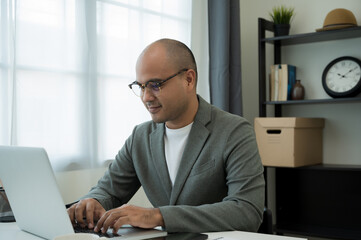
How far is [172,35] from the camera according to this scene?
9.94ft

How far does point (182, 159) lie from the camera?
160 cm

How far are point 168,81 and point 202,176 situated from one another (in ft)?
1.15

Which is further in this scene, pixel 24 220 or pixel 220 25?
pixel 220 25

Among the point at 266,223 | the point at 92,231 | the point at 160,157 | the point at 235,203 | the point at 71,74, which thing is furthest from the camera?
the point at 71,74

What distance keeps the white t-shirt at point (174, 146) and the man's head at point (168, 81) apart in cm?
3

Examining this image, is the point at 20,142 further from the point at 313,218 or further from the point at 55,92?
the point at 313,218

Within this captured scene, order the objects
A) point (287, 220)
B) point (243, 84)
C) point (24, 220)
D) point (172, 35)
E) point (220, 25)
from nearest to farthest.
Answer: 1. point (24, 220)
2. point (172, 35)
3. point (220, 25)
4. point (287, 220)
5. point (243, 84)

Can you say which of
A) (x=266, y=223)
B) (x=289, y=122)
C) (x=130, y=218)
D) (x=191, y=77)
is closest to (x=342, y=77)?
(x=289, y=122)

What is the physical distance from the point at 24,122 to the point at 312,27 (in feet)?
7.52

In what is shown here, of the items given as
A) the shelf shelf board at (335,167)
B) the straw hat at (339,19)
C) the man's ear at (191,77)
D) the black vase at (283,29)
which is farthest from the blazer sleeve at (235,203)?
the black vase at (283,29)

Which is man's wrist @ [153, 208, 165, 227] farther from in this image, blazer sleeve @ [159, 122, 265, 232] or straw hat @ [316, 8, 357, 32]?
straw hat @ [316, 8, 357, 32]

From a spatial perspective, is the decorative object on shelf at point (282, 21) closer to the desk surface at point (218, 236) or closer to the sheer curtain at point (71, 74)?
the sheer curtain at point (71, 74)

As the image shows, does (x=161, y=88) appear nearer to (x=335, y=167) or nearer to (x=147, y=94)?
(x=147, y=94)

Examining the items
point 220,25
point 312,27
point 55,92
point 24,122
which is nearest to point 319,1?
point 312,27
